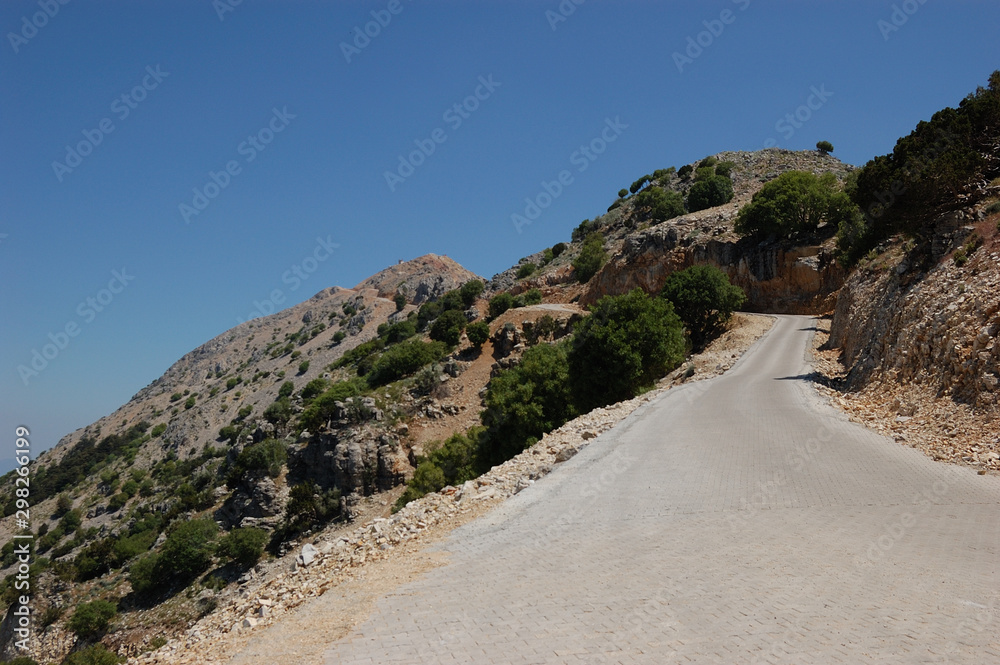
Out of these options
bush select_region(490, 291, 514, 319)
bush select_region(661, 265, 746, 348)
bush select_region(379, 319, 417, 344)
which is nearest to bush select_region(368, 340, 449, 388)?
bush select_region(490, 291, 514, 319)

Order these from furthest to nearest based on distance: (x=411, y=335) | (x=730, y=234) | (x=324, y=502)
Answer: (x=411, y=335)
(x=730, y=234)
(x=324, y=502)

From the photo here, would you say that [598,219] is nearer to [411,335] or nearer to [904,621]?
[411,335]

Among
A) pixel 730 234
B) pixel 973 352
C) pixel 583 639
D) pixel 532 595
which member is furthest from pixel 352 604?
pixel 730 234

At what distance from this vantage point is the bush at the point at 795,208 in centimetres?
3953

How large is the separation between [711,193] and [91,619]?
174 ft

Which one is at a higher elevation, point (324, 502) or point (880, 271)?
point (880, 271)

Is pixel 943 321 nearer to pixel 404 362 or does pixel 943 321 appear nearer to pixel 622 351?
pixel 622 351

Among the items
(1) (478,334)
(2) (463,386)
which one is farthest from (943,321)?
(1) (478,334)

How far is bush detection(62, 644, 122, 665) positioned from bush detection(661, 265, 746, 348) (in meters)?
30.0

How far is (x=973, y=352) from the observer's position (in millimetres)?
11930

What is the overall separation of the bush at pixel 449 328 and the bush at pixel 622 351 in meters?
19.9

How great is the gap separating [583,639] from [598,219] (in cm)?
6628

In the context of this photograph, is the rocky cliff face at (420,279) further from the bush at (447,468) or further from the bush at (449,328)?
the bush at (447,468)

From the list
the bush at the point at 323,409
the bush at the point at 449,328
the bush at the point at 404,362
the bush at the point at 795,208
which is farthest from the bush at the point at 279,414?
the bush at the point at 795,208
